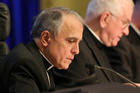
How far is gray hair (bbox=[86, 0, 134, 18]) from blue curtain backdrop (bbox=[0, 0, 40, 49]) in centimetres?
115

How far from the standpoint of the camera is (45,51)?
62.8 inches

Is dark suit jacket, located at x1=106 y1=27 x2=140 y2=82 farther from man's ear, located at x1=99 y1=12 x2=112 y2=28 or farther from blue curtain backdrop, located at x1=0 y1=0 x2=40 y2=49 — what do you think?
blue curtain backdrop, located at x1=0 y1=0 x2=40 y2=49

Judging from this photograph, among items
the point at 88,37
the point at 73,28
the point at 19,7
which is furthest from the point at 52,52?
the point at 19,7

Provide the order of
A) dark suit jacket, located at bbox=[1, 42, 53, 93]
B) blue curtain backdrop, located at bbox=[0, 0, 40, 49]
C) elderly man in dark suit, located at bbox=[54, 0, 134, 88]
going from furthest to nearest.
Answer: blue curtain backdrop, located at bbox=[0, 0, 40, 49] → elderly man in dark suit, located at bbox=[54, 0, 134, 88] → dark suit jacket, located at bbox=[1, 42, 53, 93]

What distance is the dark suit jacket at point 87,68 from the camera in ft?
5.56

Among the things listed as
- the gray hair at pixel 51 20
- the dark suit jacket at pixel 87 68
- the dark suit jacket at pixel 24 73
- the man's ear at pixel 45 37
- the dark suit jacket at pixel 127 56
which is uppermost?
the gray hair at pixel 51 20

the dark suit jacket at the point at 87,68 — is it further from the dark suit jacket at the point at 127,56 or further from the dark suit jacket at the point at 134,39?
the dark suit jacket at the point at 134,39

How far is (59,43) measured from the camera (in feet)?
5.22

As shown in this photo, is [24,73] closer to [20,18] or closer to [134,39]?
[134,39]

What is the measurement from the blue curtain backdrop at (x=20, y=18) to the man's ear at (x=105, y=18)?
1228 mm

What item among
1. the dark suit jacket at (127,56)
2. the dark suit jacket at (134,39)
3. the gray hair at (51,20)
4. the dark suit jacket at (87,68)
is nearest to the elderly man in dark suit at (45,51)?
the gray hair at (51,20)

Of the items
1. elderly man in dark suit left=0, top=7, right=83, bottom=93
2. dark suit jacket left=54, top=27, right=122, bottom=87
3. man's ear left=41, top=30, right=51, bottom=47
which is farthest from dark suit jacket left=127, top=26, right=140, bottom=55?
man's ear left=41, top=30, right=51, bottom=47

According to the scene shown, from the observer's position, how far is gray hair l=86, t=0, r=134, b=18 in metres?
2.19

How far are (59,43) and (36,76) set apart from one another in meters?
0.24
